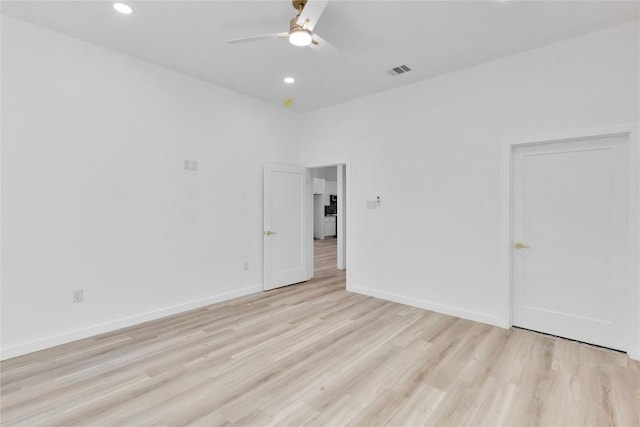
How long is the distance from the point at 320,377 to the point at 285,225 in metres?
3.03

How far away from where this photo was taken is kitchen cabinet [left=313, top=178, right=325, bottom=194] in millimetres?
11461

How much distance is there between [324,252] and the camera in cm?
869

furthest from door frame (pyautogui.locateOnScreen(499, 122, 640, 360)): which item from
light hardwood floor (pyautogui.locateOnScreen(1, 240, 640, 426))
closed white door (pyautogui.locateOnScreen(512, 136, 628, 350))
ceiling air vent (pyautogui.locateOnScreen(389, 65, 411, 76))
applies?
ceiling air vent (pyautogui.locateOnScreen(389, 65, 411, 76))

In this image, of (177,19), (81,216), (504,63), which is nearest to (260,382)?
(81,216)

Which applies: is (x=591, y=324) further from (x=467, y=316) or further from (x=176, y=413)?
(x=176, y=413)

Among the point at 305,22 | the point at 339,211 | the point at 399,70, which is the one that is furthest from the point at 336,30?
the point at 339,211

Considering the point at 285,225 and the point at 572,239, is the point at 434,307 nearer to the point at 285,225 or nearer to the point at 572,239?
the point at 572,239

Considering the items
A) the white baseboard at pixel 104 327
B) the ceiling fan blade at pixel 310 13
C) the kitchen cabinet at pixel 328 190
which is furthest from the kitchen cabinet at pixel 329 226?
the ceiling fan blade at pixel 310 13

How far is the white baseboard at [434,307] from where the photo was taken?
3.46m

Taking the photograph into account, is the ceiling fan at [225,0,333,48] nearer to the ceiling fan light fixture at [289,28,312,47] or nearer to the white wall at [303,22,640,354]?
the ceiling fan light fixture at [289,28,312,47]

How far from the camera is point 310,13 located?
2.24m

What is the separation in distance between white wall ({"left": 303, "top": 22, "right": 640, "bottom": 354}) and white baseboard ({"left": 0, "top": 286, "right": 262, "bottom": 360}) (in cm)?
214

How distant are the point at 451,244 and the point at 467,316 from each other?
885 mm

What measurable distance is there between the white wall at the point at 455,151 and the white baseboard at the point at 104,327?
7.01 feet
